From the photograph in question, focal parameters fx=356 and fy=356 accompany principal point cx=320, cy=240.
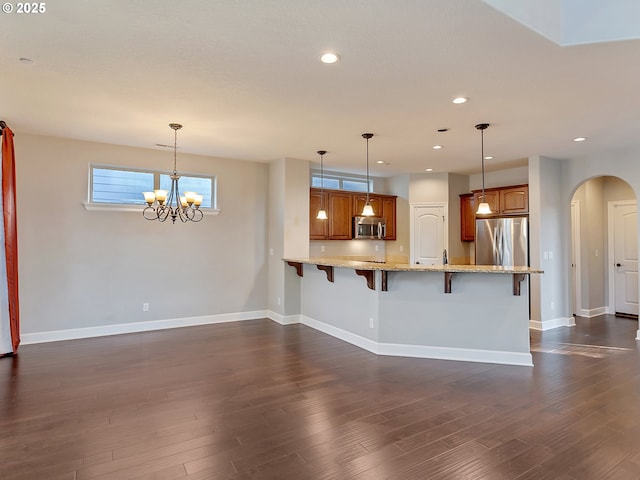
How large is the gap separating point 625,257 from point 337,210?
5437 millimetres

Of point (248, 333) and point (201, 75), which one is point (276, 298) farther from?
point (201, 75)

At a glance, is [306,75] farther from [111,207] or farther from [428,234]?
[428,234]

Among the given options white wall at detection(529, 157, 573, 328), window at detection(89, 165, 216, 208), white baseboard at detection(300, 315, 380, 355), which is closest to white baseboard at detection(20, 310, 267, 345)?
white baseboard at detection(300, 315, 380, 355)

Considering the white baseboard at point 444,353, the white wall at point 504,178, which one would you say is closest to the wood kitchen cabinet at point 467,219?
the white wall at point 504,178

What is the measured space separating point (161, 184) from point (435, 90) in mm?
4266

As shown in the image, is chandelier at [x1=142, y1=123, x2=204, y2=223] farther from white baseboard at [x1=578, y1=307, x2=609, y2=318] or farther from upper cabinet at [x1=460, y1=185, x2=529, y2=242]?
white baseboard at [x1=578, y1=307, x2=609, y2=318]

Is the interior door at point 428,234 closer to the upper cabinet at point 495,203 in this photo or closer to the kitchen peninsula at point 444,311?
the upper cabinet at point 495,203

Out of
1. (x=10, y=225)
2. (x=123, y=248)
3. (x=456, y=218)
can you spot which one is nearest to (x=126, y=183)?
(x=123, y=248)

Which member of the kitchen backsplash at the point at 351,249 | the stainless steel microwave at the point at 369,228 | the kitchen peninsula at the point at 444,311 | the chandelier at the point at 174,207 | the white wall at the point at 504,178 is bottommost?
Result: the kitchen peninsula at the point at 444,311

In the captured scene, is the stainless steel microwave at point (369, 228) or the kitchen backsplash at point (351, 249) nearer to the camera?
the kitchen backsplash at point (351, 249)

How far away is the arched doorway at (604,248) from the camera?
6539 mm

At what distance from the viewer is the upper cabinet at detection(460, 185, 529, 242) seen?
20.0ft

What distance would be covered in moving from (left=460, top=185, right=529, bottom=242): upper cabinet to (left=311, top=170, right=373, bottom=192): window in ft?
6.71

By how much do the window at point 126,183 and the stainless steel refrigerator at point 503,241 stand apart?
16.6 feet
